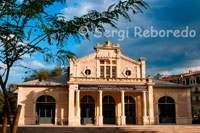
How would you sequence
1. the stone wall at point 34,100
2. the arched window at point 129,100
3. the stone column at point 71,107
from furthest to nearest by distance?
the arched window at point 129,100
the stone wall at point 34,100
the stone column at point 71,107

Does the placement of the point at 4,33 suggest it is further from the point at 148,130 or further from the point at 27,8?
the point at 148,130

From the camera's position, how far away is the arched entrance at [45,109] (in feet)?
98.0

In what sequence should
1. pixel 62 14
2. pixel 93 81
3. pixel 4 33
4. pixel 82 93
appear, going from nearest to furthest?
pixel 4 33, pixel 62 14, pixel 93 81, pixel 82 93

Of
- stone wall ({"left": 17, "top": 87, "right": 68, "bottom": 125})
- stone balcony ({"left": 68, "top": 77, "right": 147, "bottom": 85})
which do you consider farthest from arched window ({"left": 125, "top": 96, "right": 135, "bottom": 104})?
stone wall ({"left": 17, "top": 87, "right": 68, "bottom": 125})

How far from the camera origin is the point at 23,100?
29828 mm

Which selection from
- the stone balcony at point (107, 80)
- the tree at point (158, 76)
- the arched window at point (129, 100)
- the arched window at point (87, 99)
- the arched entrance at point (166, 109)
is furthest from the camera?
the tree at point (158, 76)

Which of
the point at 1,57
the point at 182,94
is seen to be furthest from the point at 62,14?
the point at 182,94

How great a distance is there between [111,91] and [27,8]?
24.6 m

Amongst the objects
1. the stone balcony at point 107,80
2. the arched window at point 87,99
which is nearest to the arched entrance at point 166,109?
the stone balcony at point 107,80

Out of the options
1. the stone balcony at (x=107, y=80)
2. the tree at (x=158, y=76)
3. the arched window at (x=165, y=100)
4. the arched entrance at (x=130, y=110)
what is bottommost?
the arched entrance at (x=130, y=110)

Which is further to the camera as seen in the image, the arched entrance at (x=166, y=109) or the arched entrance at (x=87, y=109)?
the arched entrance at (x=166, y=109)

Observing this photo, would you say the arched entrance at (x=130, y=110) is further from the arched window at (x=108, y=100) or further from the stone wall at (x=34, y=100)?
the stone wall at (x=34, y=100)

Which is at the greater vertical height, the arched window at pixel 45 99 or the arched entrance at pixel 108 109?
the arched window at pixel 45 99

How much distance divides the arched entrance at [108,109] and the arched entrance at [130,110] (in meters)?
1.78
